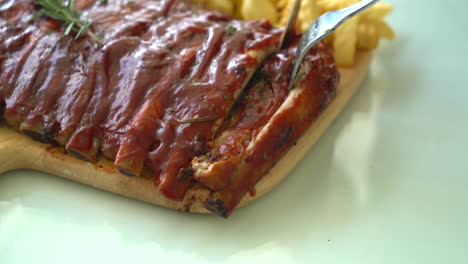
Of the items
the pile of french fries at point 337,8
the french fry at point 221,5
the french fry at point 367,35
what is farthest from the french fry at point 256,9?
the french fry at point 367,35

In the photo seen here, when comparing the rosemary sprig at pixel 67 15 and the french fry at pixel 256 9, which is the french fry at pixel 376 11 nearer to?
the french fry at pixel 256 9

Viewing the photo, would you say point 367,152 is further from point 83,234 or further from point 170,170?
point 83,234

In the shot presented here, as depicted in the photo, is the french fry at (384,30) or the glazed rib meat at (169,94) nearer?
the glazed rib meat at (169,94)

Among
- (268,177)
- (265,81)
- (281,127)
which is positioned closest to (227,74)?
(265,81)

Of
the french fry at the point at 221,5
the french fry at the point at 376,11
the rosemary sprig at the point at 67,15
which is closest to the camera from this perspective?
the rosemary sprig at the point at 67,15

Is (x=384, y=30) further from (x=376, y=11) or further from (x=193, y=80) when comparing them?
(x=193, y=80)

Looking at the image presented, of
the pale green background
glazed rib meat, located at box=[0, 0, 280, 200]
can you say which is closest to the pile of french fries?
glazed rib meat, located at box=[0, 0, 280, 200]

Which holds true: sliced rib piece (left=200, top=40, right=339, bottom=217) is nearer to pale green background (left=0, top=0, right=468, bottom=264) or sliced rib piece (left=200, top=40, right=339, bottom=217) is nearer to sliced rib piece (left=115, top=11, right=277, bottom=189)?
sliced rib piece (left=115, top=11, right=277, bottom=189)

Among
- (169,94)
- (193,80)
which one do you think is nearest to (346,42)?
(193,80)
